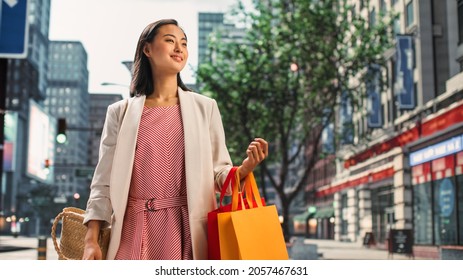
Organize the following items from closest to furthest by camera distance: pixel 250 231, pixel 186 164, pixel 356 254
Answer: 1. pixel 250 231
2. pixel 186 164
3. pixel 356 254

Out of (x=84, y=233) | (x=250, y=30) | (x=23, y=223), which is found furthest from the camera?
(x=23, y=223)

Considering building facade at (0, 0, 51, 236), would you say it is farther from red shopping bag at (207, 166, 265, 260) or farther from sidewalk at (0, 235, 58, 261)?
red shopping bag at (207, 166, 265, 260)

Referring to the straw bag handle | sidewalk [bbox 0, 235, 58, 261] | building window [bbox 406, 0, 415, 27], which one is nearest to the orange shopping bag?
the straw bag handle

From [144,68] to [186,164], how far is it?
52cm

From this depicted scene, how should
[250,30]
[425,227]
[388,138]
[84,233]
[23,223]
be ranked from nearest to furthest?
[84,233], [250,30], [425,227], [388,138], [23,223]

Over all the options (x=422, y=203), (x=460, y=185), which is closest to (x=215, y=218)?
(x=460, y=185)

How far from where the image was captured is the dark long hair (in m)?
2.66

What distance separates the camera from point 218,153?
255 centimetres

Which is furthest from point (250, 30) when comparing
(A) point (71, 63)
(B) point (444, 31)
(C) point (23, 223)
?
(C) point (23, 223)

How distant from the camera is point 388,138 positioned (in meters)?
29.0

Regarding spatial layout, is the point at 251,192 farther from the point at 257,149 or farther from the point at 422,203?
the point at 422,203

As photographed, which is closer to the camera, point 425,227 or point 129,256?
point 129,256
